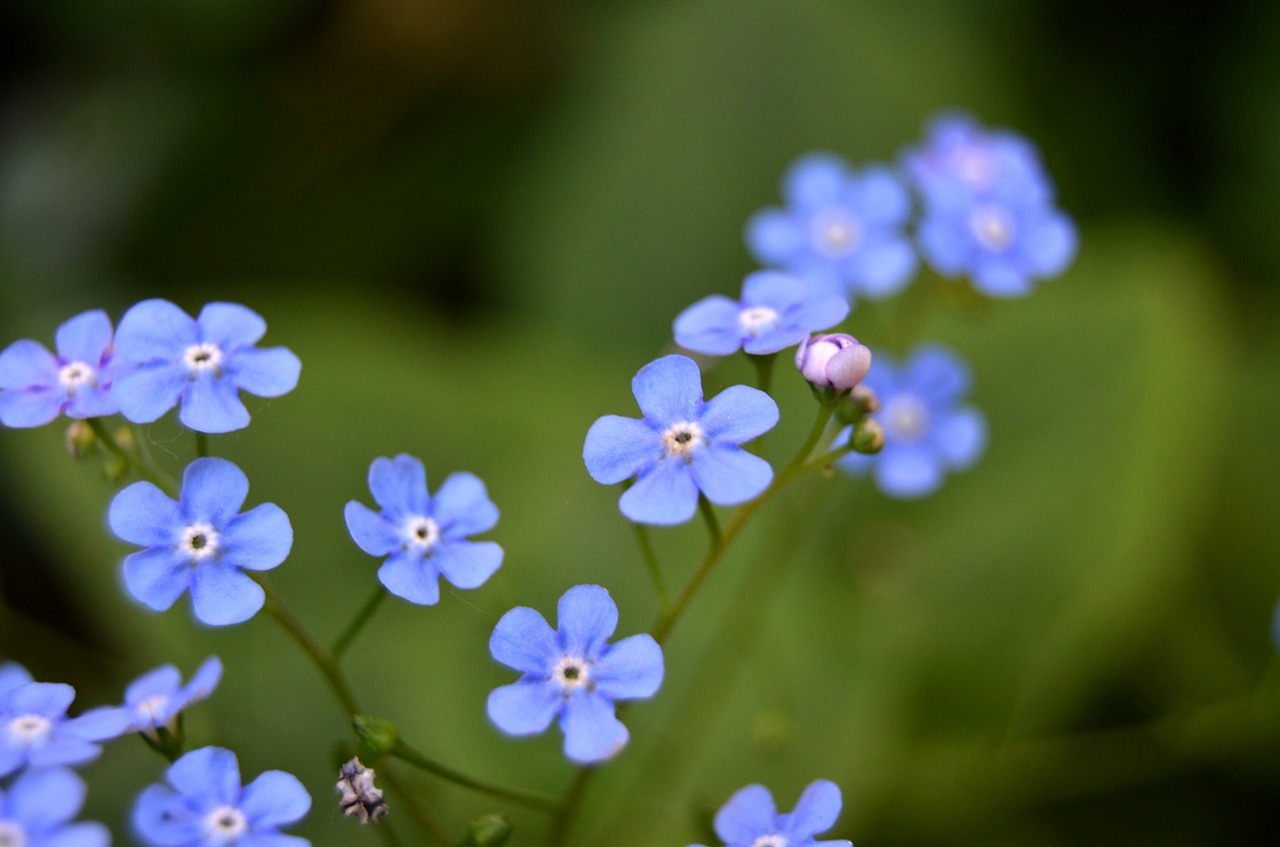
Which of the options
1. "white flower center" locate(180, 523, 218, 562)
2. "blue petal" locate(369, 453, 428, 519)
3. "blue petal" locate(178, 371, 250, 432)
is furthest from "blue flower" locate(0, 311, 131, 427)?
"blue petal" locate(369, 453, 428, 519)

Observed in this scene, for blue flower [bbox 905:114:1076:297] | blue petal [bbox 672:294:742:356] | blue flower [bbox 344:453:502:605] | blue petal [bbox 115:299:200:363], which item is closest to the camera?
blue flower [bbox 344:453:502:605]

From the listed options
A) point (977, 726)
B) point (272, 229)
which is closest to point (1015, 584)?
point (977, 726)

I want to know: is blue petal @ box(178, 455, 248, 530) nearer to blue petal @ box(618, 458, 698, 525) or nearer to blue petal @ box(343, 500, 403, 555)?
blue petal @ box(343, 500, 403, 555)

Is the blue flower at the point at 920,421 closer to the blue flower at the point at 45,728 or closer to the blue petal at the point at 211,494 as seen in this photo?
the blue petal at the point at 211,494

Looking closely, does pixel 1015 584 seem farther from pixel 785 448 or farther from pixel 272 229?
pixel 272 229

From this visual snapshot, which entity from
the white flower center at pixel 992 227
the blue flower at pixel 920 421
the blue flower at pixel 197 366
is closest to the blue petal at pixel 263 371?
the blue flower at pixel 197 366

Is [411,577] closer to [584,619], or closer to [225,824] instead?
[584,619]
